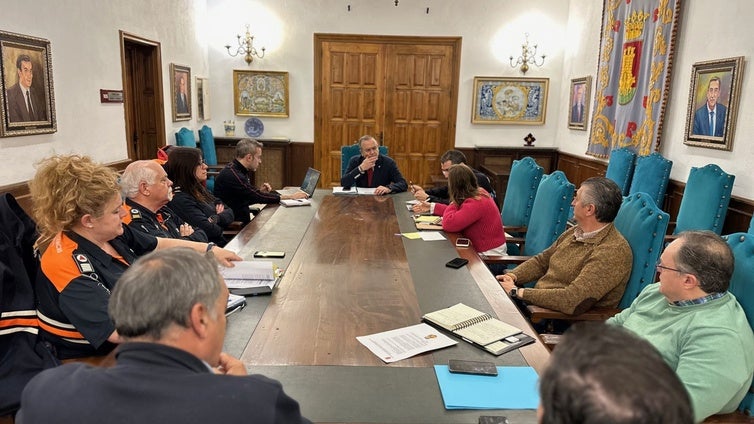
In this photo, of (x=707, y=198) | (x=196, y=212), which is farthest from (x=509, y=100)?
(x=196, y=212)

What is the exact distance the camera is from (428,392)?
1512 mm

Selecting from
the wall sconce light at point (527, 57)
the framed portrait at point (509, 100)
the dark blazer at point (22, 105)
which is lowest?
the dark blazer at point (22, 105)

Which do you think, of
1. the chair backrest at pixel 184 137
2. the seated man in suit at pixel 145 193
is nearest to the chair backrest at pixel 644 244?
the seated man in suit at pixel 145 193

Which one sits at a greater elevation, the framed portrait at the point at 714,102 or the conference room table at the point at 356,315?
the framed portrait at the point at 714,102

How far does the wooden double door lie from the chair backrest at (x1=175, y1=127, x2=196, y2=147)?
197 cm

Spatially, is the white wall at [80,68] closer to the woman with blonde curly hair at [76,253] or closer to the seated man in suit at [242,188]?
the seated man in suit at [242,188]

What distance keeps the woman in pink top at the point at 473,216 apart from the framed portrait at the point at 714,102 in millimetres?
2047

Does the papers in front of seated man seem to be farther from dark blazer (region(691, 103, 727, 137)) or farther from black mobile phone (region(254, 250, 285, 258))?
dark blazer (region(691, 103, 727, 137))

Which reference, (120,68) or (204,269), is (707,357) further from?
(120,68)

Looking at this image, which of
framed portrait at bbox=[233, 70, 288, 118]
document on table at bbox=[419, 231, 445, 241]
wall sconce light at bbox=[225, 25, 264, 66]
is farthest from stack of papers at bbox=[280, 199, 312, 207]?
wall sconce light at bbox=[225, 25, 264, 66]

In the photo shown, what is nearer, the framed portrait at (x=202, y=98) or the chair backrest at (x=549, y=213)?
the chair backrest at (x=549, y=213)

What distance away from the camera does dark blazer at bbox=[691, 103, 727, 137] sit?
4.07 metres

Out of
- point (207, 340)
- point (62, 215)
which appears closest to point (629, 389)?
point (207, 340)

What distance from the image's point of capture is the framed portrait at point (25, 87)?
136 inches
